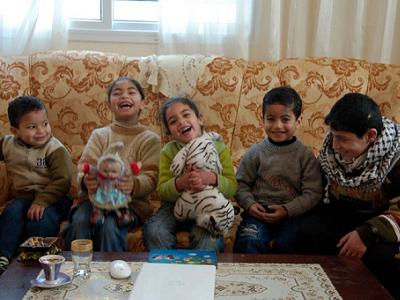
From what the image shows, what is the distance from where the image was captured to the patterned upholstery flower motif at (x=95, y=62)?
267cm

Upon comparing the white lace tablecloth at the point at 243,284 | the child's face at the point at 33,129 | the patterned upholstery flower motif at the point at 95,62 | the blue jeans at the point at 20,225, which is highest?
the patterned upholstery flower motif at the point at 95,62

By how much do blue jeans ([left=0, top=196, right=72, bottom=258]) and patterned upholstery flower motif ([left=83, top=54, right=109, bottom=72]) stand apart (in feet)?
2.43

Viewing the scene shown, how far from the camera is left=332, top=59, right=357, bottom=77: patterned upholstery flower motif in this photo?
8.68 feet

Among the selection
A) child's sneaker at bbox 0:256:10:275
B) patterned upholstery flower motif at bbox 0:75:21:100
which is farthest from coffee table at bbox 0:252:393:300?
patterned upholstery flower motif at bbox 0:75:21:100

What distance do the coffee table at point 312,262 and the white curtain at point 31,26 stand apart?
62.1 inches

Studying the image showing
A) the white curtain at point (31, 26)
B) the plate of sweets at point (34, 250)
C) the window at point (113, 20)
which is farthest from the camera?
the window at point (113, 20)

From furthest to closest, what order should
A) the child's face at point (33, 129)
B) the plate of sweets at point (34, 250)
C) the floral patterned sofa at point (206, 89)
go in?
the floral patterned sofa at point (206, 89) → the child's face at point (33, 129) → the plate of sweets at point (34, 250)

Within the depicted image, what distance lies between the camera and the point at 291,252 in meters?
2.11

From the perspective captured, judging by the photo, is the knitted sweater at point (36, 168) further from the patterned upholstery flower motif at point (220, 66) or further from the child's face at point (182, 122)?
the patterned upholstery flower motif at point (220, 66)

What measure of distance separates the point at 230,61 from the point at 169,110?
65 cm

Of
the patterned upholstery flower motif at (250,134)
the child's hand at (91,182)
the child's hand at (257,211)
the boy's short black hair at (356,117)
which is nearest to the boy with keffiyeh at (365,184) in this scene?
the boy's short black hair at (356,117)

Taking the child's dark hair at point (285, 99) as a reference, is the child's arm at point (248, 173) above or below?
below

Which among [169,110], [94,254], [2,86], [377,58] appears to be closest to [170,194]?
[169,110]

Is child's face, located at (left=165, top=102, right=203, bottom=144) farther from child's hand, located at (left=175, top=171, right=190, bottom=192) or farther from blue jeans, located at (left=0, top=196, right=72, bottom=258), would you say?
blue jeans, located at (left=0, top=196, right=72, bottom=258)
